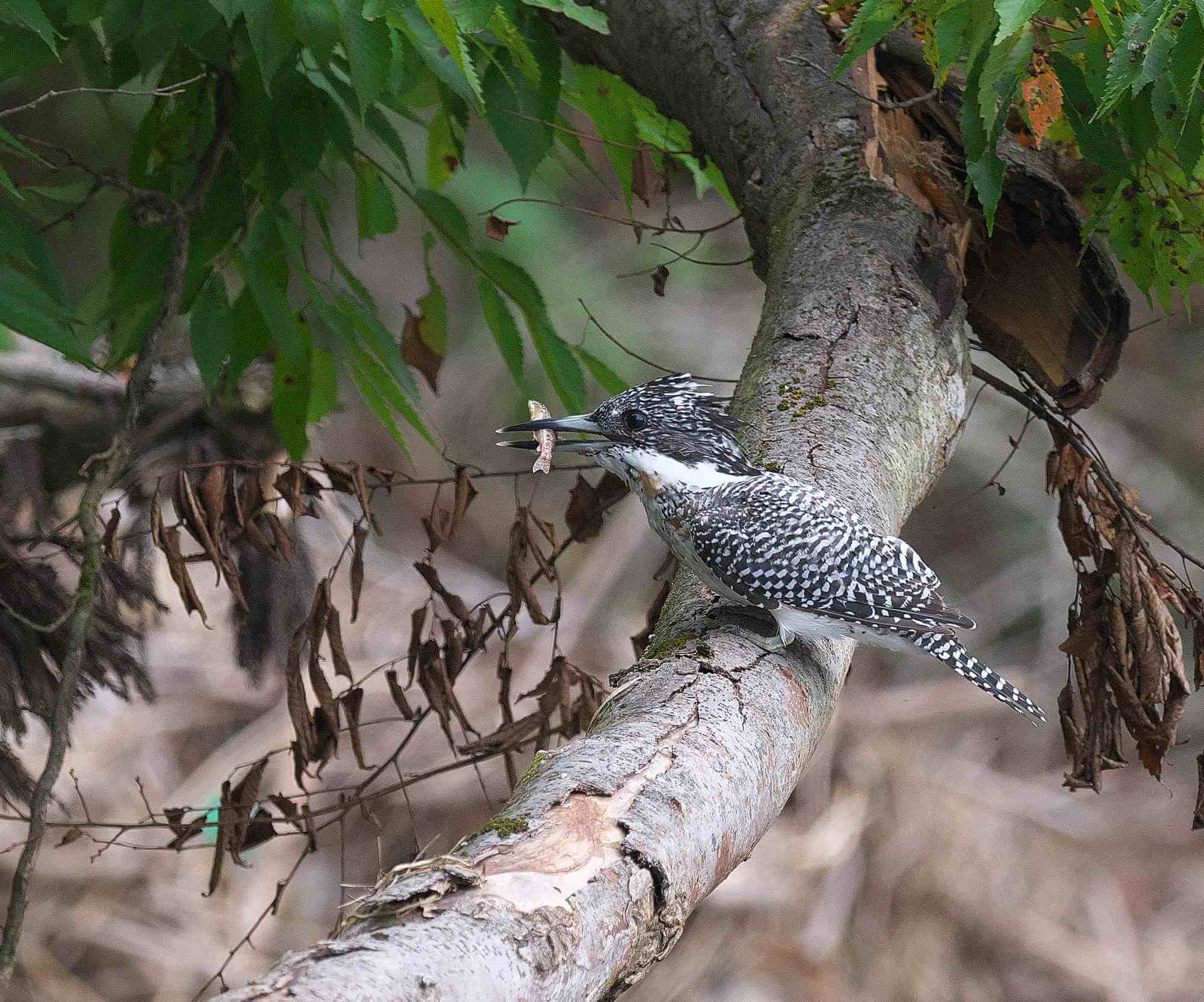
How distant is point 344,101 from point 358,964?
6.97 ft

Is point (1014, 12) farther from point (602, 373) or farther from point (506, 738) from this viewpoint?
point (506, 738)

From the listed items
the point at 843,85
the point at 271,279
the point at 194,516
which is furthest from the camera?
the point at 843,85

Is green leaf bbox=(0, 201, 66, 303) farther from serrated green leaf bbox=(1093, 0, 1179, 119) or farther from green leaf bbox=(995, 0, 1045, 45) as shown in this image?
serrated green leaf bbox=(1093, 0, 1179, 119)

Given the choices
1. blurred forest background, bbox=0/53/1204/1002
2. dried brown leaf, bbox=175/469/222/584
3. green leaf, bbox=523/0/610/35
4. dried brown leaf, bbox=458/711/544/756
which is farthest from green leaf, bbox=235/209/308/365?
blurred forest background, bbox=0/53/1204/1002

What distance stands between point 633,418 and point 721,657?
911 millimetres

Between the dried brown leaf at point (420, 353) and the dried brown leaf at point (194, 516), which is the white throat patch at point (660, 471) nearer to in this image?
the dried brown leaf at point (420, 353)

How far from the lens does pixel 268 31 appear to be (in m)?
2.02

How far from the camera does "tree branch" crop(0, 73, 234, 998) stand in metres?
2.06

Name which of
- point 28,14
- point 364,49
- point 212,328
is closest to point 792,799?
point 212,328

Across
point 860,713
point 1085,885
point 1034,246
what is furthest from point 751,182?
point 1085,885

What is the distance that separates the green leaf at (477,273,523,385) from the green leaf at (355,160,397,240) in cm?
31

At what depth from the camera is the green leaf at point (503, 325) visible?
280 centimetres

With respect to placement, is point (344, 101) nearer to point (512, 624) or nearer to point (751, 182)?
point (751, 182)

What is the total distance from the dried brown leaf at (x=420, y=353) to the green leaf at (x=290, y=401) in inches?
12.4
